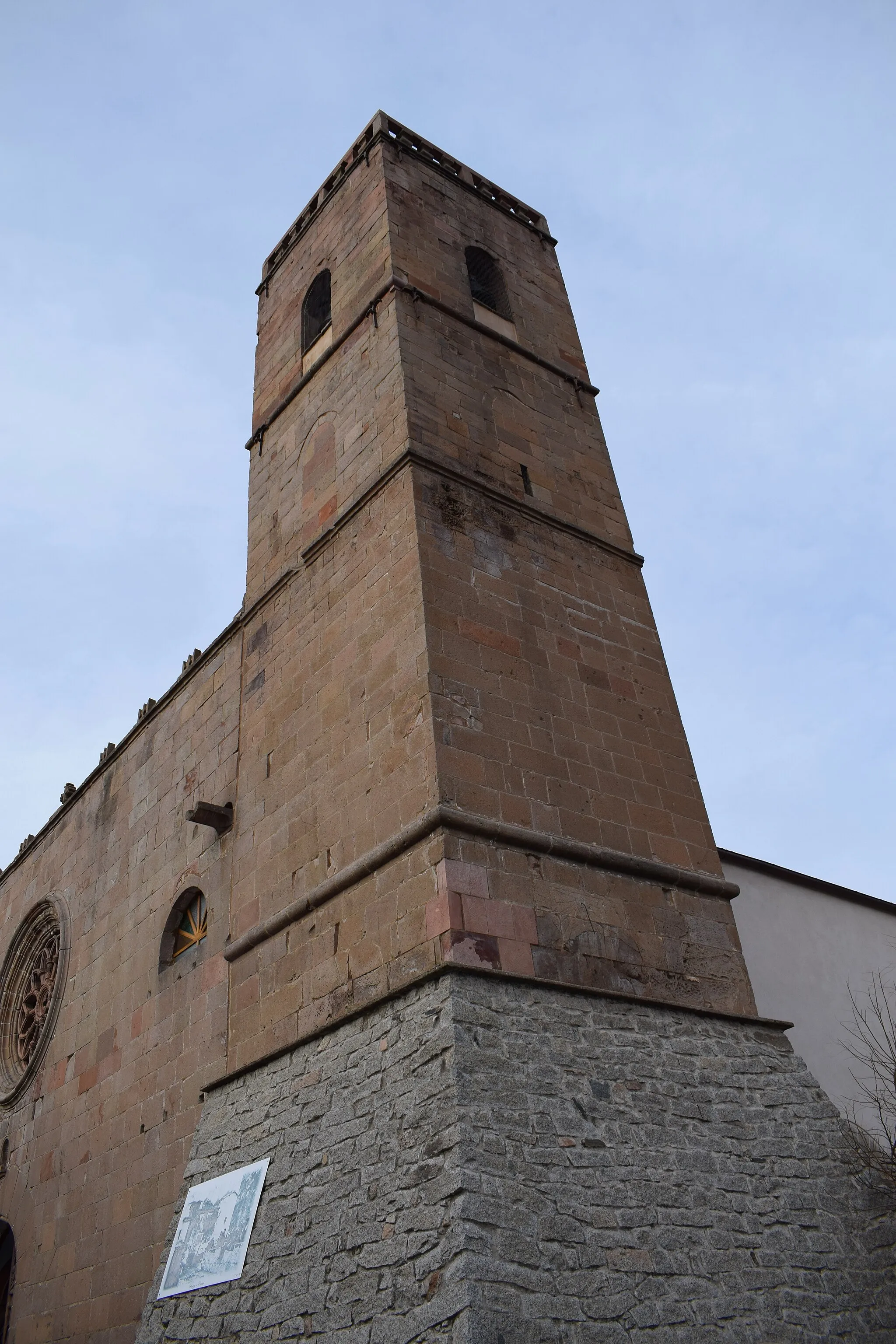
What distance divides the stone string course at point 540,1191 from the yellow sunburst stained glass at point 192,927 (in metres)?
2.62

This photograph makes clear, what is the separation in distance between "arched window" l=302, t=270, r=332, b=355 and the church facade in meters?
0.05

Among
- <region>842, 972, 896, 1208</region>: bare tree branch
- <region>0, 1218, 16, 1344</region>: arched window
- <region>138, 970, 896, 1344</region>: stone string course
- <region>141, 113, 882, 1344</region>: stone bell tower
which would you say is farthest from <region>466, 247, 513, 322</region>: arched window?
<region>0, 1218, 16, 1344</region>: arched window

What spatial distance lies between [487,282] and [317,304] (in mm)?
2184

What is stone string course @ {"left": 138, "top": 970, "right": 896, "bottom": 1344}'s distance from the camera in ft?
17.1

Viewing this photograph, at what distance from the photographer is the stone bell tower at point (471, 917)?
18.2 feet

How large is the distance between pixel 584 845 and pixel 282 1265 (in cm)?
329

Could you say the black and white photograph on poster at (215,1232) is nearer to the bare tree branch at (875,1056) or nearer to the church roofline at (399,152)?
the bare tree branch at (875,1056)

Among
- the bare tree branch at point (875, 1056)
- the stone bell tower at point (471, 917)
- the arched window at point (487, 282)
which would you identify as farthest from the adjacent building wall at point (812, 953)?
the arched window at point (487, 282)

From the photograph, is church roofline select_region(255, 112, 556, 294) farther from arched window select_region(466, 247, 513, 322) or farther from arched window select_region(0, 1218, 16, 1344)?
arched window select_region(0, 1218, 16, 1344)

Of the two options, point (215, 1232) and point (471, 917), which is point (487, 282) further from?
point (215, 1232)

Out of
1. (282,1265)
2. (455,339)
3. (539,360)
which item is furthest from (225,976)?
(539,360)

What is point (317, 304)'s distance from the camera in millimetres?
13273

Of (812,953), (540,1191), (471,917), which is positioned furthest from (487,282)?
(540,1191)

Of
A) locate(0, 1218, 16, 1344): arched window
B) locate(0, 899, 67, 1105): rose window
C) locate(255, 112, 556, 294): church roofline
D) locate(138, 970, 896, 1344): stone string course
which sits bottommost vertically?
locate(138, 970, 896, 1344): stone string course
